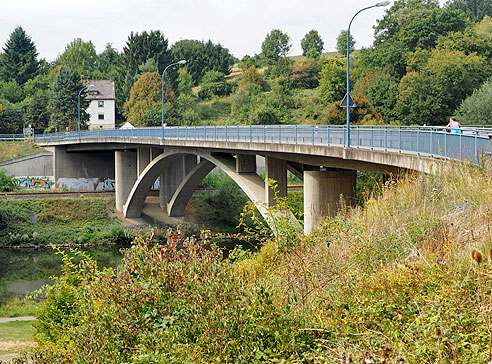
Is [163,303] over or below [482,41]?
below

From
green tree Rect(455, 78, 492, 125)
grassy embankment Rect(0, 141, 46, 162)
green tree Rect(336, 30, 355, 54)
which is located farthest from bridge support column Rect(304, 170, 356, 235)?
green tree Rect(336, 30, 355, 54)

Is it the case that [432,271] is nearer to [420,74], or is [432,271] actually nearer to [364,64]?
[420,74]

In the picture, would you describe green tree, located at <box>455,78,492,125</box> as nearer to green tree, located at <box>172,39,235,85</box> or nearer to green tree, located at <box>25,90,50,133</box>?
green tree, located at <box>25,90,50,133</box>

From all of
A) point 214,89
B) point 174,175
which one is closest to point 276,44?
point 214,89

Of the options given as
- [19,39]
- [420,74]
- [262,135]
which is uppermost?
[19,39]

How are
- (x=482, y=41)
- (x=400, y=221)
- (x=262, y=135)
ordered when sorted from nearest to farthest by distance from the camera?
(x=400, y=221), (x=262, y=135), (x=482, y=41)

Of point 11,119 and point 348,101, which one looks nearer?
point 348,101

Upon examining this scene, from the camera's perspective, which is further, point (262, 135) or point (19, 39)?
point (19, 39)

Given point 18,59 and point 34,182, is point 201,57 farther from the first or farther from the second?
point 34,182

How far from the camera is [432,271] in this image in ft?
28.5

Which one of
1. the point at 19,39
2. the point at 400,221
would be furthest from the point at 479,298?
the point at 19,39

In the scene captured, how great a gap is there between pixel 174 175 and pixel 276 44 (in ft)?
201

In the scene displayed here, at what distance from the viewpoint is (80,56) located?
110 meters

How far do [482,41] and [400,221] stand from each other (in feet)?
185
